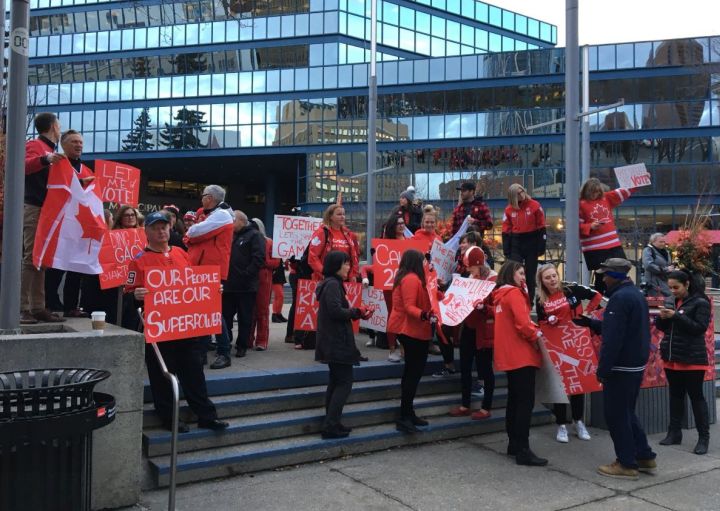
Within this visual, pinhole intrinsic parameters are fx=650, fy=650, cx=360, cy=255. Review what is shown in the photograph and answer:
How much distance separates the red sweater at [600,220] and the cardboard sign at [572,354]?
228 centimetres

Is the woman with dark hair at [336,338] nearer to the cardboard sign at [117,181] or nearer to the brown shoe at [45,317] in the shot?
the brown shoe at [45,317]

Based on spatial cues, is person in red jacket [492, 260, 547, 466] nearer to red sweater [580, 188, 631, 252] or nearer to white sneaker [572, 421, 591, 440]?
white sneaker [572, 421, 591, 440]

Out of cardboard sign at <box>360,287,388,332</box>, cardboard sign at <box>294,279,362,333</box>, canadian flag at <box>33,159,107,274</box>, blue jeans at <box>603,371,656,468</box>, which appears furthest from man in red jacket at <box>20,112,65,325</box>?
blue jeans at <box>603,371,656,468</box>

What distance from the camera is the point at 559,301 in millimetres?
6883

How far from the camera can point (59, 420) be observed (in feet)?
11.4

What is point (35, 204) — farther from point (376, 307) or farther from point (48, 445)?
point (376, 307)

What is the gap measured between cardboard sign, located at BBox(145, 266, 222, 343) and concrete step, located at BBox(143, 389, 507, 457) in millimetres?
903

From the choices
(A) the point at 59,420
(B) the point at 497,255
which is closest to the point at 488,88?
(B) the point at 497,255

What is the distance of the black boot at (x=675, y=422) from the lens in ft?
23.7

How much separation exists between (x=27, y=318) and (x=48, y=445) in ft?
8.48

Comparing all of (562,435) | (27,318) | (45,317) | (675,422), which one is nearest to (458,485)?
(562,435)

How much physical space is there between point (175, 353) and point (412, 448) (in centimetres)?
261

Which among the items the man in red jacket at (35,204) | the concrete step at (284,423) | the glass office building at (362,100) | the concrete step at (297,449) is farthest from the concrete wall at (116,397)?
the glass office building at (362,100)

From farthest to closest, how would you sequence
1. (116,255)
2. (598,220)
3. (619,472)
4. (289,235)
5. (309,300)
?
(289,235)
(598,220)
(309,300)
(116,255)
(619,472)
